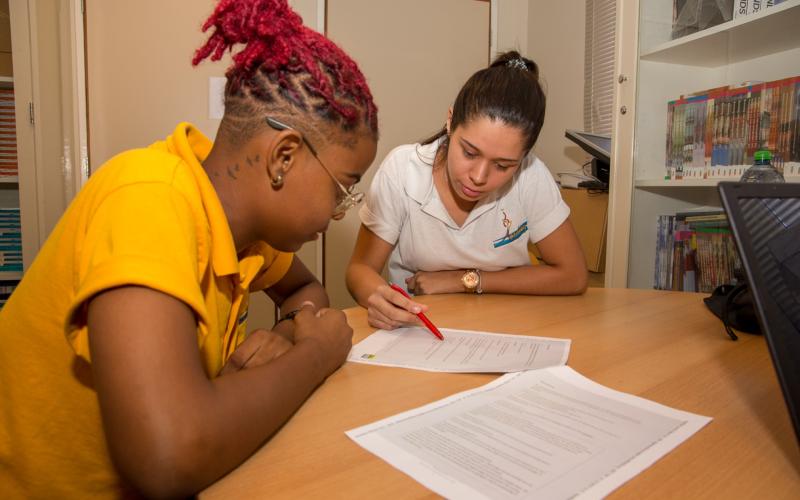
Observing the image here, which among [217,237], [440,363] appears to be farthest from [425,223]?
[217,237]

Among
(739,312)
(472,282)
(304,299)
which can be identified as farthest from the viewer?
(472,282)

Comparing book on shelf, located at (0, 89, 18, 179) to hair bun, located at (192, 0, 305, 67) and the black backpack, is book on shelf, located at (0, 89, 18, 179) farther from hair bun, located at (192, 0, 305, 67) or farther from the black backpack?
the black backpack

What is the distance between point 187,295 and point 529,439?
385mm

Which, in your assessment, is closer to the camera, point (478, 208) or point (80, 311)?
point (80, 311)

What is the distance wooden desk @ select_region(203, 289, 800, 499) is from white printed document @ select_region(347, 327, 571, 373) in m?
0.03

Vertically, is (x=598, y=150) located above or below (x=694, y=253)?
above

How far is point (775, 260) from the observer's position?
1.80 ft

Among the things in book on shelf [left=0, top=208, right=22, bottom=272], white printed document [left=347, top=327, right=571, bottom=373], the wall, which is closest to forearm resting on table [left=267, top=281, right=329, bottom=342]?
white printed document [left=347, top=327, right=571, bottom=373]

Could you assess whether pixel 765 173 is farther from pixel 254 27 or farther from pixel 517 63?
pixel 254 27

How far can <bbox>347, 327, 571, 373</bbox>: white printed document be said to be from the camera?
2.62 ft

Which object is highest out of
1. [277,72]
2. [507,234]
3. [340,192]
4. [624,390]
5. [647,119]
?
[647,119]

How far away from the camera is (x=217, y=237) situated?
673mm

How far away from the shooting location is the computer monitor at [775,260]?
50 centimetres

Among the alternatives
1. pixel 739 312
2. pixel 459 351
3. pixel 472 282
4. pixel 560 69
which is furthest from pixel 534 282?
pixel 560 69
